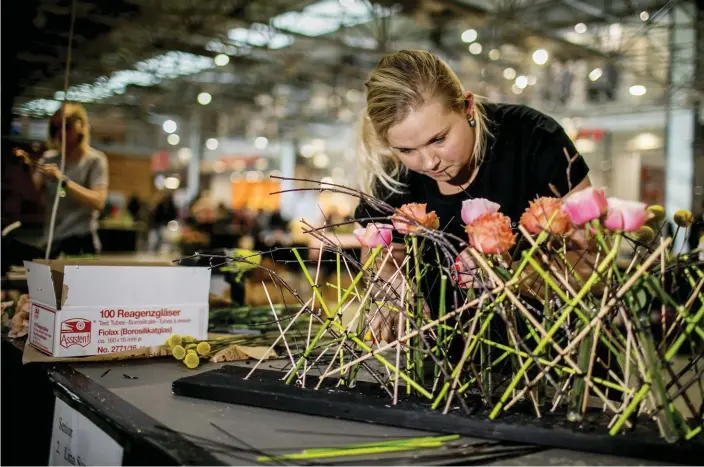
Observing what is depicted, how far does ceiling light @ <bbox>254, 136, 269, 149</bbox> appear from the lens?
18.2 meters

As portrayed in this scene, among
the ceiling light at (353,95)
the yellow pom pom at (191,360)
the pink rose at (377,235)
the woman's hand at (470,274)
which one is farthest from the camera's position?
the ceiling light at (353,95)

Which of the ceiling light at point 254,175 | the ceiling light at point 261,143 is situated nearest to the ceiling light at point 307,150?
the ceiling light at point 261,143

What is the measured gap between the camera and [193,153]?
1738cm

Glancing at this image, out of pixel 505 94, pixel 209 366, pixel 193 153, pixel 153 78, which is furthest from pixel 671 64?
pixel 193 153

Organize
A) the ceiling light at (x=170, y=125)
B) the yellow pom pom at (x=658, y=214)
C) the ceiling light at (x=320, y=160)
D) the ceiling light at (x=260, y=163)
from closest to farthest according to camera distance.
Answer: the yellow pom pom at (x=658, y=214) < the ceiling light at (x=170, y=125) < the ceiling light at (x=260, y=163) < the ceiling light at (x=320, y=160)

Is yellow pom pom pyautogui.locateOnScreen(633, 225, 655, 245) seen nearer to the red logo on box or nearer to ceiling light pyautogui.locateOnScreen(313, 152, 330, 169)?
the red logo on box

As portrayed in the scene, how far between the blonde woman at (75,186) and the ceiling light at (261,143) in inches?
586

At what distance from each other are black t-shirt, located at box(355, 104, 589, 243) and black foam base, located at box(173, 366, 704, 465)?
640mm

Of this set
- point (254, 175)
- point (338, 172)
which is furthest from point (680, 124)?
point (254, 175)

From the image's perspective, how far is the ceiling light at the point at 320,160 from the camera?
A: 1892cm

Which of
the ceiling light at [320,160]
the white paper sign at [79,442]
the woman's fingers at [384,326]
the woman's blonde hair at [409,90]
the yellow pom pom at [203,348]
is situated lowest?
the white paper sign at [79,442]

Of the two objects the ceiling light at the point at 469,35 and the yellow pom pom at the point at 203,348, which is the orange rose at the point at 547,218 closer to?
the yellow pom pom at the point at 203,348

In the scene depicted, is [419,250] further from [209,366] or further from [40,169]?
[40,169]

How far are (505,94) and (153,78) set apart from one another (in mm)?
6168
